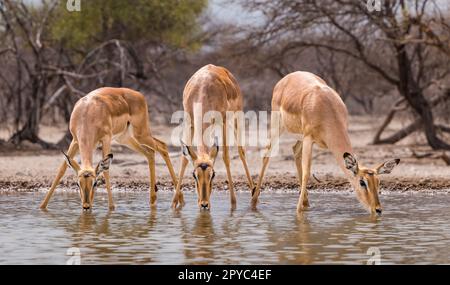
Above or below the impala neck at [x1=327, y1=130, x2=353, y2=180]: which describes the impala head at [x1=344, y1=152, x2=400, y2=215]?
below

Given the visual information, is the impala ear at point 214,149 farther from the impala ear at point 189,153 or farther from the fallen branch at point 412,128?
the fallen branch at point 412,128

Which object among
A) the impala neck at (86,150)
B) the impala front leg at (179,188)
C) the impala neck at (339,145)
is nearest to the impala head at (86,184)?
the impala neck at (86,150)

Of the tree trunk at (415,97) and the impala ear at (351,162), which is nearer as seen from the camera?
the impala ear at (351,162)

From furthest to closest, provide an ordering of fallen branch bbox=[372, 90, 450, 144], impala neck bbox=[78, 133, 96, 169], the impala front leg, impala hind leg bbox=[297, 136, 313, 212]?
1. fallen branch bbox=[372, 90, 450, 144]
2. the impala front leg
3. impala hind leg bbox=[297, 136, 313, 212]
4. impala neck bbox=[78, 133, 96, 169]

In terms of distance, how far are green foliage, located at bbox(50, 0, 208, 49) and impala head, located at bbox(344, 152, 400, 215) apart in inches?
618

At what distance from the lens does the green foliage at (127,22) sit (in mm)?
26000

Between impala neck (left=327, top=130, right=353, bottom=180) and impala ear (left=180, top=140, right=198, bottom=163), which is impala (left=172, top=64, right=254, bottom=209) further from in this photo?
impala neck (left=327, top=130, right=353, bottom=180)

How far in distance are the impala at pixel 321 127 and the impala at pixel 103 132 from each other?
5.73ft

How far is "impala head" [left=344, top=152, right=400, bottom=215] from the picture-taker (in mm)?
10578

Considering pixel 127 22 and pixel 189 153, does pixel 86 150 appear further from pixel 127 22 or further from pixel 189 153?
pixel 127 22

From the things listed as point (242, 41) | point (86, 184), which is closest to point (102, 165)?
point (86, 184)

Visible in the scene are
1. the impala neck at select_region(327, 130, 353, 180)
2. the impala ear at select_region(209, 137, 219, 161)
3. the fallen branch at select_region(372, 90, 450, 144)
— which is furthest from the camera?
the fallen branch at select_region(372, 90, 450, 144)

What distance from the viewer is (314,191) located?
14570 mm

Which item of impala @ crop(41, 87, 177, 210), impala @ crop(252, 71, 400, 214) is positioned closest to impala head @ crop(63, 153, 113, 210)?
impala @ crop(41, 87, 177, 210)
